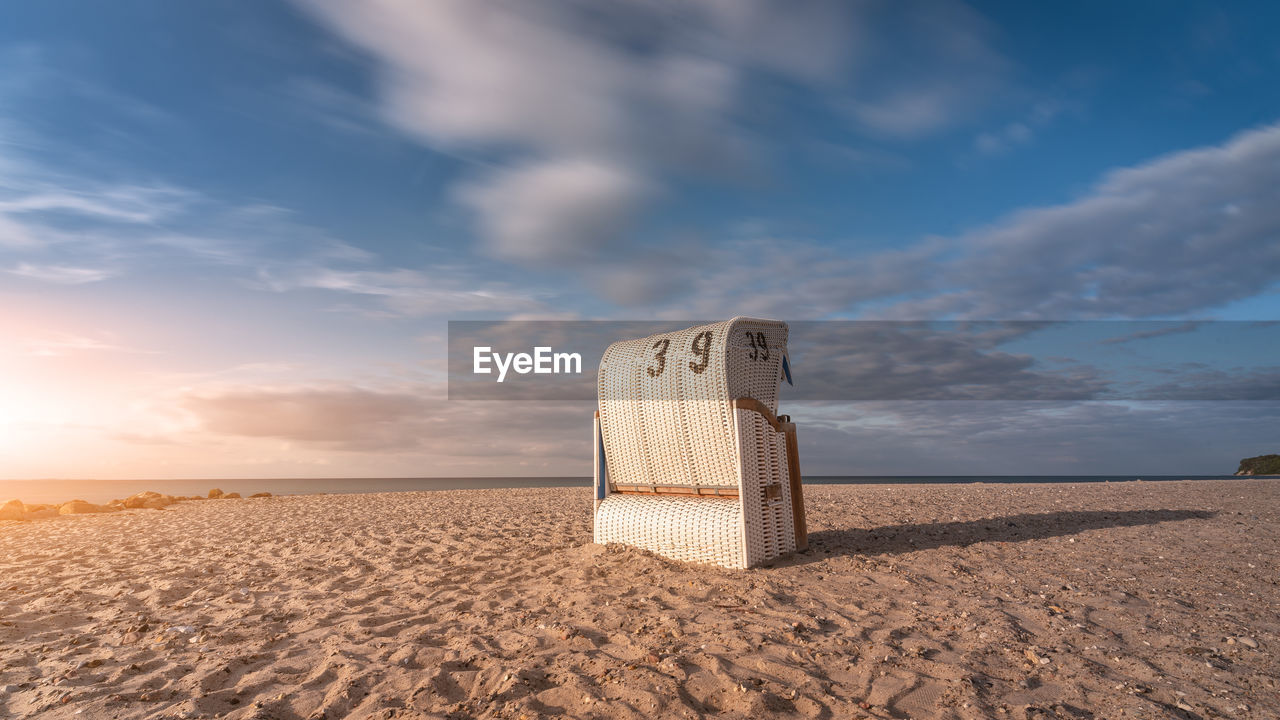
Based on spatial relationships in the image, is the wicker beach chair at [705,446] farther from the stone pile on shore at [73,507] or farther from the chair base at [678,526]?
the stone pile on shore at [73,507]

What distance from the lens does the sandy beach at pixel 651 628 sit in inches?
163

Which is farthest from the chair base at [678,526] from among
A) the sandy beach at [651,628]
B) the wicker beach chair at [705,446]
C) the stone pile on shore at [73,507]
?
the stone pile on shore at [73,507]

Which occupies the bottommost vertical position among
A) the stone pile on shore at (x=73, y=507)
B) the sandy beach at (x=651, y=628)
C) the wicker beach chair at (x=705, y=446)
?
the sandy beach at (x=651, y=628)

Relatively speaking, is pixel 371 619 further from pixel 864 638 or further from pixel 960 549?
pixel 960 549

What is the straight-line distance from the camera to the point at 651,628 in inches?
208

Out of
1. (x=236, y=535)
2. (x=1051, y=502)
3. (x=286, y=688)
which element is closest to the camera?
(x=286, y=688)

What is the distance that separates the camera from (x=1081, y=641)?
16.8ft

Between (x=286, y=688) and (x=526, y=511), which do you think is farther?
(x=526, y=511)

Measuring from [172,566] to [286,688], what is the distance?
572 centimetres

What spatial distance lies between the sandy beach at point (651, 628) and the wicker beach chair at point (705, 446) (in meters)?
0.35

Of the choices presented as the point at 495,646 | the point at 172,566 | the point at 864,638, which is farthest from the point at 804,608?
the point at 172,566

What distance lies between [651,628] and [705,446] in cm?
275

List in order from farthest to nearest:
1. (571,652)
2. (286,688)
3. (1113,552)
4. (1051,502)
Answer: (1051,502), (1113,552), (571,652), (286,688)

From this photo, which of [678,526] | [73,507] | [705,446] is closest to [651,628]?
[678,526]
